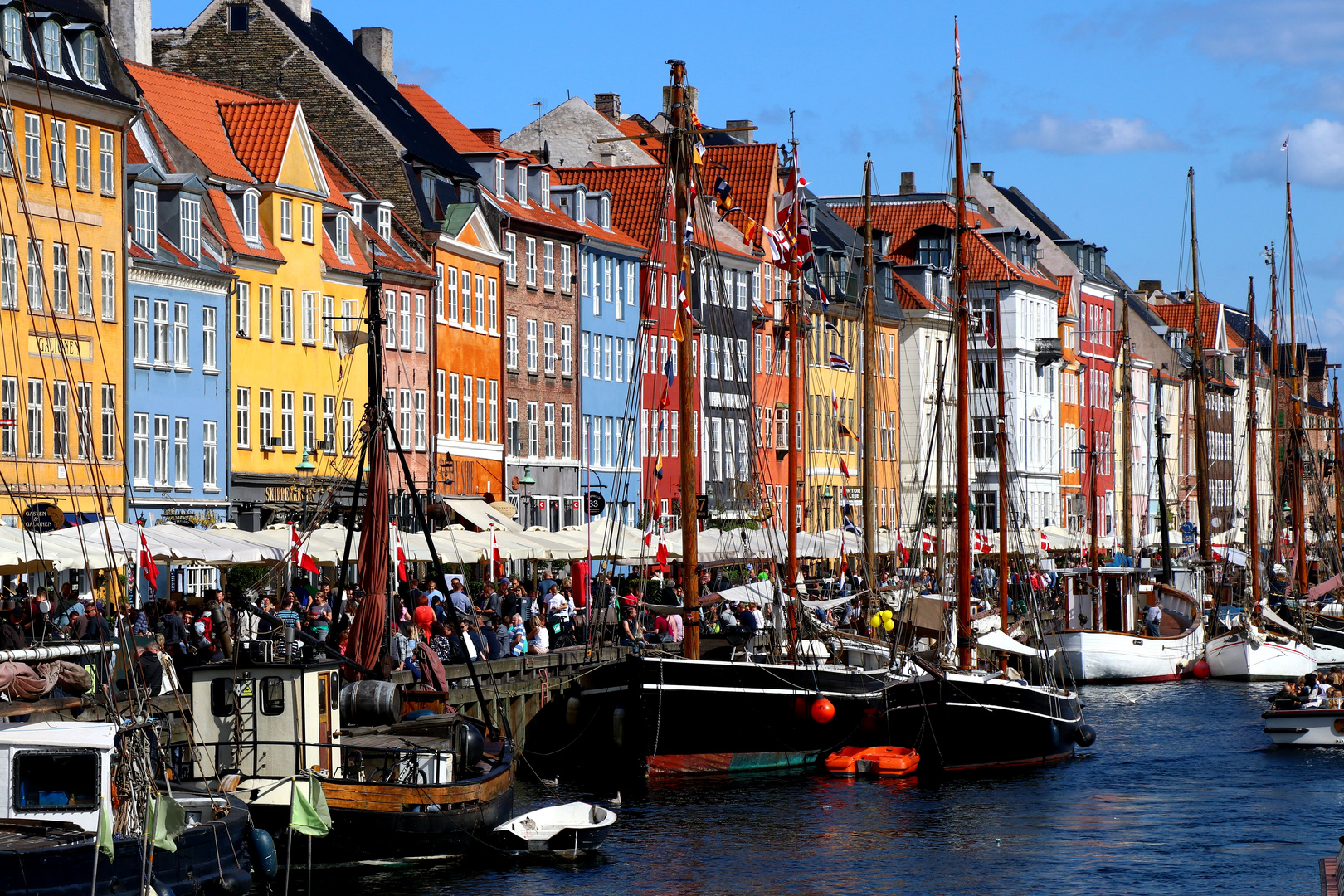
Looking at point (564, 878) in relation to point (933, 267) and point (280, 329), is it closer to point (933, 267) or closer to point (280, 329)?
point (280, 329)

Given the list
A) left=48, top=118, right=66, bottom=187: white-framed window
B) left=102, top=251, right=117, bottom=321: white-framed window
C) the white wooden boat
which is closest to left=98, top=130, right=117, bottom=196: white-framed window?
left=48, top=118, right=66, bottom=187: white-framed window

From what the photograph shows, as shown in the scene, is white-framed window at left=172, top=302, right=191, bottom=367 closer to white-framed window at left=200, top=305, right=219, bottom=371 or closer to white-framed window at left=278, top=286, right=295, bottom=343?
white-framed window at left=200, top=305, right=219, bottom=371

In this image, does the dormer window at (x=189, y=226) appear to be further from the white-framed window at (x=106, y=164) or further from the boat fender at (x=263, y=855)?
the boat fender at (x=263, y=855)

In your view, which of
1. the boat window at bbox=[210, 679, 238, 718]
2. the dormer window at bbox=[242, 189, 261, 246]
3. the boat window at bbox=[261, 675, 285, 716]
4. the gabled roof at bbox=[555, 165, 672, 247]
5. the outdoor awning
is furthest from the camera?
the gabled roof at bbox=[555, 165, 672, 247]

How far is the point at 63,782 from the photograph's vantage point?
2161cm

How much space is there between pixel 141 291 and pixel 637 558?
1350 centimetres

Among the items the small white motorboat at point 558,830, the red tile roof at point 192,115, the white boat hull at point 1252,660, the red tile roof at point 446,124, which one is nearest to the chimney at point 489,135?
the red tile roof at point 446,124

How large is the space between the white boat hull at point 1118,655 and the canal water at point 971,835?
17.1 meters

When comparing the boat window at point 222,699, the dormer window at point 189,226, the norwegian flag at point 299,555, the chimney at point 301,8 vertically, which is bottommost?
the boat window at point 222,699

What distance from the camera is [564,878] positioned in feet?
93.9

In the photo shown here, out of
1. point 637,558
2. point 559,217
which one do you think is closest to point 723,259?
point 559,217

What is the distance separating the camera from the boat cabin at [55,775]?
845 inches

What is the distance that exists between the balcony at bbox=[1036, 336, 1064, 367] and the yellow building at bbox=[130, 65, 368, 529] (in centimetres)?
5582

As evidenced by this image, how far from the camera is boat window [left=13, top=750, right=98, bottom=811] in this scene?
21547 millimetres
